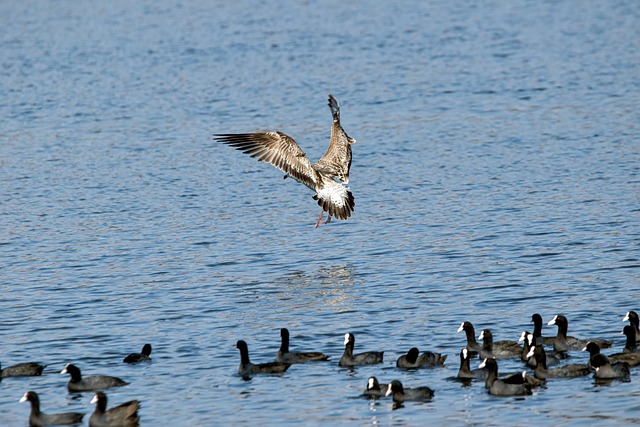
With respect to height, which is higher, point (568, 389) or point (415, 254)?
point (415, 254)

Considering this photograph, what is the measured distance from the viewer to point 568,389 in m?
18.1

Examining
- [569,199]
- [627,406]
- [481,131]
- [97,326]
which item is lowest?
[627,406]

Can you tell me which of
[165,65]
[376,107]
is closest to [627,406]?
[376,107]

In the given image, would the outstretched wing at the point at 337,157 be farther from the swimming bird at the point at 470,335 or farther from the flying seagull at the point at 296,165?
the swimming bird at the point at 470,335

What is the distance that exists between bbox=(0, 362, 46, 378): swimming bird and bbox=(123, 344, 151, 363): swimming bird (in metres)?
1.52

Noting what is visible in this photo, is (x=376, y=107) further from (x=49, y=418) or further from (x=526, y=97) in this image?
(x=49, y=418)

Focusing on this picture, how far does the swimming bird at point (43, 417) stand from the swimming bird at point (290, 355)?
389 centimetres

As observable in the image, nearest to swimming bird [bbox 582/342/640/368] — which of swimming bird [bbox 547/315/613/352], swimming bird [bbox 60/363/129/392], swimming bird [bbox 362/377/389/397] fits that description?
swimming bird [bbox 547/315/613/352]

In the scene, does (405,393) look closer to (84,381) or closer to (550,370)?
(550,370)

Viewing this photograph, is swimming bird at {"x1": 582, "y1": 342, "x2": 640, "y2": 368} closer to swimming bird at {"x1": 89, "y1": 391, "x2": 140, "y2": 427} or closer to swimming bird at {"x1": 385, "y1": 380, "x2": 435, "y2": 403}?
swimming bird at {"x1": 385, "y1": 380, "x2": 435, "y2": 403}

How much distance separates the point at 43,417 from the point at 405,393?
18.1ft

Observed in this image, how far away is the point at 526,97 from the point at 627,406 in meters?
31.3

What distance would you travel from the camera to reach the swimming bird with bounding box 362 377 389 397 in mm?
17781

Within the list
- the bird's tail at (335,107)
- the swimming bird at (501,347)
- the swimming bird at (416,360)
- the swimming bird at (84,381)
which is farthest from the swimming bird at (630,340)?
the bird's tail at (335,107)
